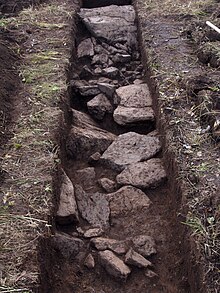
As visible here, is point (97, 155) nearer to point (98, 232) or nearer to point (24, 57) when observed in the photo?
point (98, 232)

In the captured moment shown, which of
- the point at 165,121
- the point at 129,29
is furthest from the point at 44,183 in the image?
the point at 129,29

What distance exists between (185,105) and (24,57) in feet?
7.36

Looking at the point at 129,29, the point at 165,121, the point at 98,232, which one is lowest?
the point at 98,232

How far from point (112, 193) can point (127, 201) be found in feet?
0.61

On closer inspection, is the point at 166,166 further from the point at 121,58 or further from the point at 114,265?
the point at 121,58

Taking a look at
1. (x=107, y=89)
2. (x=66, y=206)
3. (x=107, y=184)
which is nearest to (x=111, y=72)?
(x=107, y=89)

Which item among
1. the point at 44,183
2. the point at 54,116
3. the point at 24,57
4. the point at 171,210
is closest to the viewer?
the point at 44,183

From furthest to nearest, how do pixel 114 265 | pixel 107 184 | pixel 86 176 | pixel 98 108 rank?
pixel 98 108
pixel 86 176
pixel 107 184
pixel 114 265

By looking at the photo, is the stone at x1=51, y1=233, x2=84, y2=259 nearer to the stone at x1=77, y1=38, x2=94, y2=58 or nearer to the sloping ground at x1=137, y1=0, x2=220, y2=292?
the sloping ground at x1=137, y1=0, x2=220, y2=292

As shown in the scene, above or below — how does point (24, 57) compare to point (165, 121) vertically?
above

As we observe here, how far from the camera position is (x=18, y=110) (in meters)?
4.68

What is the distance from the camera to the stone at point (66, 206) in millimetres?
3828

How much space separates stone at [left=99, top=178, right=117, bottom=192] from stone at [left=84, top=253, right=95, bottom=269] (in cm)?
90

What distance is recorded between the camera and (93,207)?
4.11m
